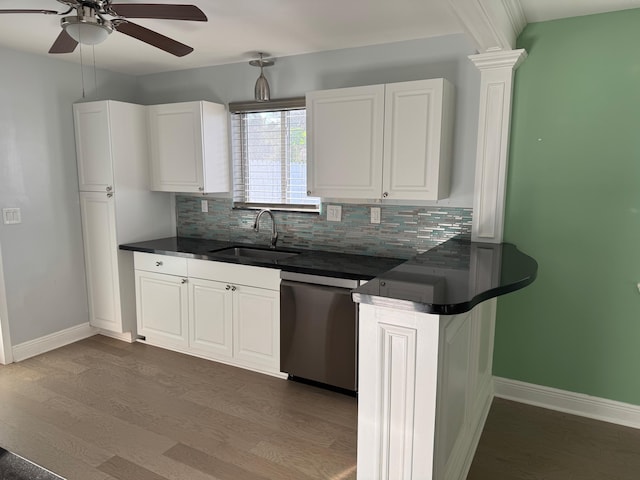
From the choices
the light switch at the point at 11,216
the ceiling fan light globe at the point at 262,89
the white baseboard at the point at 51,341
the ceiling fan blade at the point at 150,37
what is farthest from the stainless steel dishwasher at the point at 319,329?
the light switch at the point at 11,216

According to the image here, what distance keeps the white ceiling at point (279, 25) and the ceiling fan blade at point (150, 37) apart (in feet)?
0.84

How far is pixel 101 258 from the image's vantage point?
3.72 meters

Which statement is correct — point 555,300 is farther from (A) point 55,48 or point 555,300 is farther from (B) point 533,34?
(A) point 55,48

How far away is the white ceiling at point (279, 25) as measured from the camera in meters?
2.32

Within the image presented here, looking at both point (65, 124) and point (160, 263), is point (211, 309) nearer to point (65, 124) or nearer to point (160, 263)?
point (160, 263)

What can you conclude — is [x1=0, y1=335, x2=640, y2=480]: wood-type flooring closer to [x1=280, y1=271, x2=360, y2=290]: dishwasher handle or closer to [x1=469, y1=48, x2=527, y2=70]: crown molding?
[x1=280, y1=271, x2=360, y2=290]: dishwasher handle

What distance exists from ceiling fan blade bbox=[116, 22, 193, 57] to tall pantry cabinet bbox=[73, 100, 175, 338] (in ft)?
4.89

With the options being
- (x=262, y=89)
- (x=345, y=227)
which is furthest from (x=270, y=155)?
(x=345, y=227)

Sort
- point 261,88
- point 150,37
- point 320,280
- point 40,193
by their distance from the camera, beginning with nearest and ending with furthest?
1. point 150,37
2. point 320,280
3. point 261,88
4. point 40,193

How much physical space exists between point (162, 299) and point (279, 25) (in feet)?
7.27

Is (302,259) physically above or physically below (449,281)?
below

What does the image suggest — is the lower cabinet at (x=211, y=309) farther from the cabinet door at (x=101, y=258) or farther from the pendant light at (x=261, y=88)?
the pendant light at (x=261, y=88)

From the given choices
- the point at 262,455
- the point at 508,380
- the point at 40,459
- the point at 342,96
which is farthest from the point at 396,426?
the point at 342,96

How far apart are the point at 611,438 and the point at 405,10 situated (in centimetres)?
265
